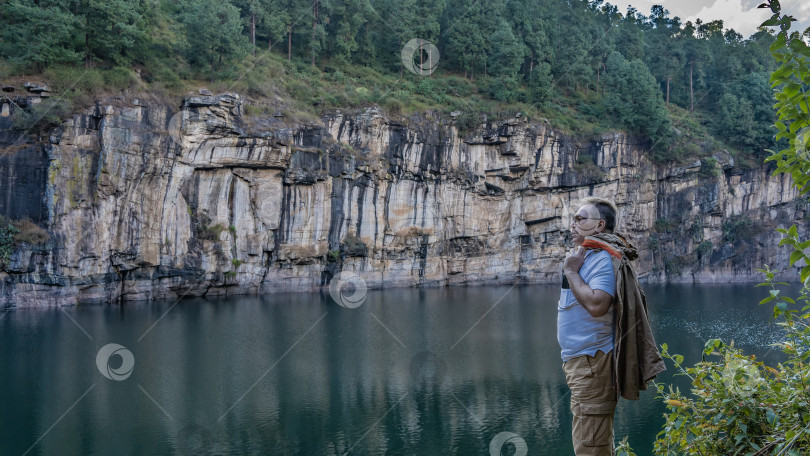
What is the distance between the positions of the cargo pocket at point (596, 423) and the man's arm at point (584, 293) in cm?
53

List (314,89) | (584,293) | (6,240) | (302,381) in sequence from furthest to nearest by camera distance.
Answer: (314,89), (6,240), (302,381), (584,293)

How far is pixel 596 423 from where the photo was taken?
3.19 m

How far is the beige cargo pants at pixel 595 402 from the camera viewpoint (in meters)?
3.17

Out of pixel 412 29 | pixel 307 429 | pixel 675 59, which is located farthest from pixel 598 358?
pixel 675 59

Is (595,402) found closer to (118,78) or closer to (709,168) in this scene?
(118,78)

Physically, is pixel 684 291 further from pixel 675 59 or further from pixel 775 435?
pixel 775 435

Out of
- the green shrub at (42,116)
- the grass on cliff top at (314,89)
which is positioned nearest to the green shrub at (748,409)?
the green shrub at (42,116)

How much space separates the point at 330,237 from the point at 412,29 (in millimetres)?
21373

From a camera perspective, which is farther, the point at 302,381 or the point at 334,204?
the point at 334,204

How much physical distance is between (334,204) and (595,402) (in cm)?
3911

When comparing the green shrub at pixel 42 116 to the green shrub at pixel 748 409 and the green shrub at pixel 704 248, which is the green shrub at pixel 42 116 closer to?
the green shrub at pixel 748 409

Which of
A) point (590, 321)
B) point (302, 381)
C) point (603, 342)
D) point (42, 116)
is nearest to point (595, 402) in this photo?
point (603, 342)

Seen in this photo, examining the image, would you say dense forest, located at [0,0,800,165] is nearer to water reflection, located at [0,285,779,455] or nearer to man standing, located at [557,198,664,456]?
water reflection, located at [0,285,779,455]

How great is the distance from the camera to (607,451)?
3178mm
